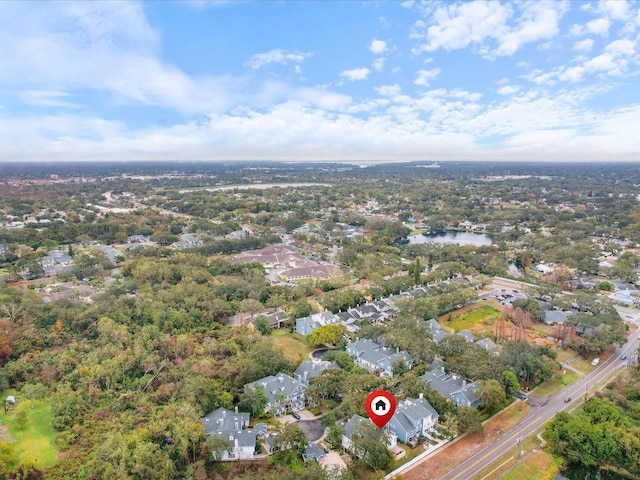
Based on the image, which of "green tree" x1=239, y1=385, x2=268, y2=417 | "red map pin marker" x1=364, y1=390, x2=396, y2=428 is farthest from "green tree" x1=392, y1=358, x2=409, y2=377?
"green tree" x1=239, y1=385, x2=268, y2=417

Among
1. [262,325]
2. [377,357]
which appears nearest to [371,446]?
[377,357]

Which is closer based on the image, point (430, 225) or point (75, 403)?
point (75, 403)

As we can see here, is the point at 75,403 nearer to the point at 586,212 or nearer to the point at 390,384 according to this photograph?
the point at 390,384

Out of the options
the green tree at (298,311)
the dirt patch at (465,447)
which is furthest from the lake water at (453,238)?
the dirt patch at (465,447)

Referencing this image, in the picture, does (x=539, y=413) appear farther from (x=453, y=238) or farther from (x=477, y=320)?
(x=453, y=238)

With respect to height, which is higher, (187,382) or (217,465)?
(187,382)

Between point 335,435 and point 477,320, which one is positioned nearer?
point 335,435

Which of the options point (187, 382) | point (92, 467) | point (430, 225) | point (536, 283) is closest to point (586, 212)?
point (430, 225)
